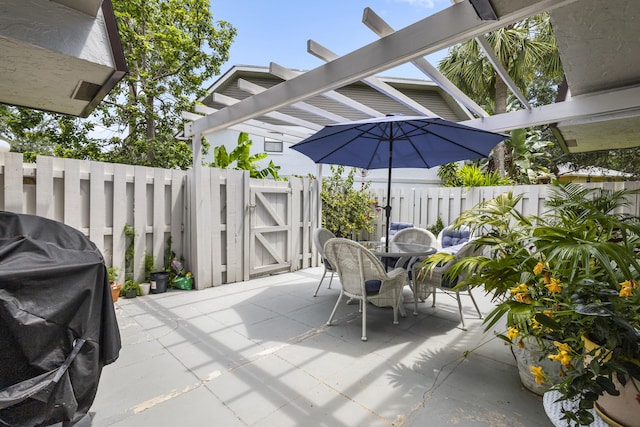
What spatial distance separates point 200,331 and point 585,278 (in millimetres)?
3313

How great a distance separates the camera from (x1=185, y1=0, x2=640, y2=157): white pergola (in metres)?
2.04

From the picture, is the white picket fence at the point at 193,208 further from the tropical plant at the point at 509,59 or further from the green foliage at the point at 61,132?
the tropical plant at the point at 509,59

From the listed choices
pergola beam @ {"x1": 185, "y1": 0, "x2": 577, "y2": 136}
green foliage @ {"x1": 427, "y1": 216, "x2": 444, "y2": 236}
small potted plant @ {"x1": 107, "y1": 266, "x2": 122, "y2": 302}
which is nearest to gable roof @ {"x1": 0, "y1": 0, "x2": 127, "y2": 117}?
pergola beam @ {"x1": 185, "y1": 0, "x2": 577, "y2": 136}

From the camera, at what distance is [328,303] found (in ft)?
14.2

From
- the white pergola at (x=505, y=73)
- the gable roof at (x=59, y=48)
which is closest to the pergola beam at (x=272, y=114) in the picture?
the white pergola at (x=505, y=73)

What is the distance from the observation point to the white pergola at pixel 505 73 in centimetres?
204

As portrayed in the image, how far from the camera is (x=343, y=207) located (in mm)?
7375

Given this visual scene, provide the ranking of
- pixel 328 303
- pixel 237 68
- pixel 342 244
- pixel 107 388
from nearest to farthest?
pixel 107 388, pixel 342 244, pixel 328 303, pixel 237 68

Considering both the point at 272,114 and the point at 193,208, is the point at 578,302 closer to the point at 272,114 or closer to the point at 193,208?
the point at 272,114

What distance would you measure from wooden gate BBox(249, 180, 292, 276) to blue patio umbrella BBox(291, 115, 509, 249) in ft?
4.62

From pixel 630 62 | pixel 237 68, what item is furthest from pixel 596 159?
pixel 237 68

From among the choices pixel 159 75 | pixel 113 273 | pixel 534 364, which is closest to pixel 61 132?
pixel 159 75

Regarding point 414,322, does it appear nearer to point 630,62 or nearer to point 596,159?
point 630,62

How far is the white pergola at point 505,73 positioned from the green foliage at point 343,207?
266 cm
